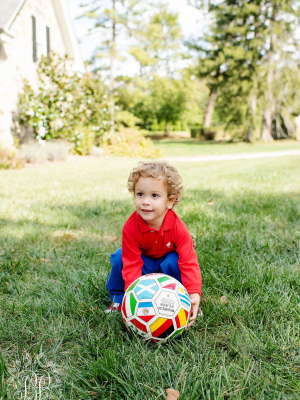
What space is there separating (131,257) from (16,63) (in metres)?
11.7

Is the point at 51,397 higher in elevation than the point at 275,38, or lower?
lower

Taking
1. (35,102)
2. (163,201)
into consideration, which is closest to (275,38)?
(35,102)

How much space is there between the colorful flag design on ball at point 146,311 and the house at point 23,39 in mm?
9616

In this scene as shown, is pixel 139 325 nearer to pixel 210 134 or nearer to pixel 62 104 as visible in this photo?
pixel 62 104

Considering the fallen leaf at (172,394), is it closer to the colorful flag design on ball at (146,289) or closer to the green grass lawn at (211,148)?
the colorful flag design on ball at (146,289)

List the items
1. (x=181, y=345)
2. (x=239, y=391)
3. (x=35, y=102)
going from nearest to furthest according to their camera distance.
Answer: (x=239, y=391)
(x=181, y=345)
(x=35, y=102)

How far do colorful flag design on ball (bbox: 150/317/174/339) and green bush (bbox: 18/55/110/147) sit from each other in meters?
11.4

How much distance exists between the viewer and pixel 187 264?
2309mm

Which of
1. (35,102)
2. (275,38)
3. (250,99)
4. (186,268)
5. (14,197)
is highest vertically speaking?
(275,38)

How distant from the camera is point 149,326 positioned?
1.92m

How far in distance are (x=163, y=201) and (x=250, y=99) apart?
2579cm

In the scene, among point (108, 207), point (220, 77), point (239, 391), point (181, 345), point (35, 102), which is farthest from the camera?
point (220, 77)

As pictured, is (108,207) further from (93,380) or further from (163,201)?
(93,380)

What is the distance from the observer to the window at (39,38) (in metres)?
13.2
